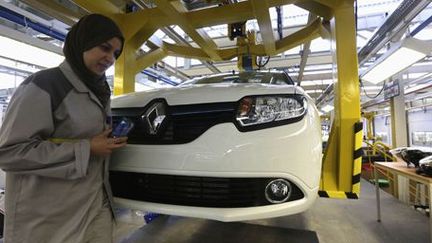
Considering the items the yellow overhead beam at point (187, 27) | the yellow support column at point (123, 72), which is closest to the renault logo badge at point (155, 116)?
the yellow overhead beam at point (187, 27)

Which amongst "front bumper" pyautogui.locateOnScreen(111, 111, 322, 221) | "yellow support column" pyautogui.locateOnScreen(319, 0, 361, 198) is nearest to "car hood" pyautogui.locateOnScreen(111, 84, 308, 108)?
"front bumper" pyautogui.locateOnScreen(111, 111, 322, 221)

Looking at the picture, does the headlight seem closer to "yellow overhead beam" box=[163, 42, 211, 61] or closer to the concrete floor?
the concrete floor

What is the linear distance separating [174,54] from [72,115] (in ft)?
7.54

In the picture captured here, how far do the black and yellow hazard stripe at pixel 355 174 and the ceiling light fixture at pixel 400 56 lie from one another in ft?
4.92

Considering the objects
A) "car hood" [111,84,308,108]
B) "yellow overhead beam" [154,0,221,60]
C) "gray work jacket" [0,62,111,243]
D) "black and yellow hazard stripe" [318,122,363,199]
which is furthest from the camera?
"yellow overhead beam" [154,0,221,60]

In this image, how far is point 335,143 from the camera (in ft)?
5.98

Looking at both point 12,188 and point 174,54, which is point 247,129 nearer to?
point 12,188

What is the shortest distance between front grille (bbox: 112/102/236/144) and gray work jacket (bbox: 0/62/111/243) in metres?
0.21

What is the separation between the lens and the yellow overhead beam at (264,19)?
201cm

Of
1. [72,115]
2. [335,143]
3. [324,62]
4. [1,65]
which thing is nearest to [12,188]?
[72,115]

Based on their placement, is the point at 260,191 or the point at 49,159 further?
the point at 260,191

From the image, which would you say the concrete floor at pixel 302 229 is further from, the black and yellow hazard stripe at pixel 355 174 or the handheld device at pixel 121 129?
the handheld device at pixel 121 129

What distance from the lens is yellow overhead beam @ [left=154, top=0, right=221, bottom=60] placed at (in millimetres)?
2002

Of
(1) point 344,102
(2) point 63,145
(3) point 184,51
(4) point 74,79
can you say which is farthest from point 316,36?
(2) point 63,145
